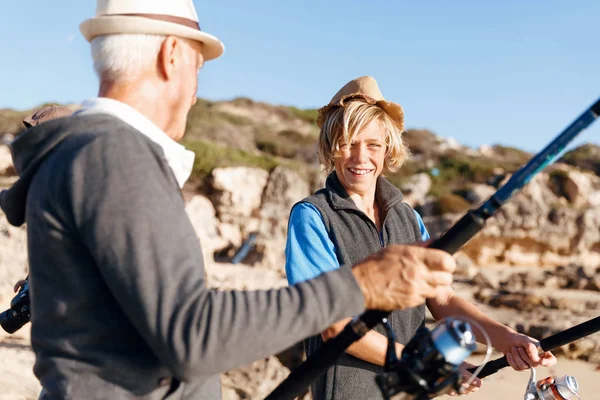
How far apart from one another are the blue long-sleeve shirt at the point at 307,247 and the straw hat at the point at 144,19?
114cm

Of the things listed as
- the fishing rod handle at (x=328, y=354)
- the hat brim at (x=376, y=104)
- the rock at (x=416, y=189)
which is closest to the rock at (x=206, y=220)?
the rock at (x=416, y=189)

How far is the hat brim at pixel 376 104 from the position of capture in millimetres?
2752

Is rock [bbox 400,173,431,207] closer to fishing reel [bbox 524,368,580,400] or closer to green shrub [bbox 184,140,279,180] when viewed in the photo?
green shrub [bbox 184,140,279,180]

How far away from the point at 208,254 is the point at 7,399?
26.6 feet

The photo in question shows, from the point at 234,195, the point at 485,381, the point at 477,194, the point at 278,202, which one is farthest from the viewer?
the point at 477,194

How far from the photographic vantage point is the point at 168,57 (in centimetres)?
147

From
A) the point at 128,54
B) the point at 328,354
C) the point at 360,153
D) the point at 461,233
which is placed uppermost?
the point at 128,54

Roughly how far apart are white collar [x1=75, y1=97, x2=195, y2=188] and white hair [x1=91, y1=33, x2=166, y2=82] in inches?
3.0

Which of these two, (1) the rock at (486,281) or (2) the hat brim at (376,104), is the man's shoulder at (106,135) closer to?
(2) the hat brim at (376,104)

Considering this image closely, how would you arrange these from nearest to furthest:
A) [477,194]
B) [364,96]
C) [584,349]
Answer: [364,96]
[584,349]
[477,194]

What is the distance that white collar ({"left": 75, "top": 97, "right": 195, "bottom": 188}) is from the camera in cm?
142

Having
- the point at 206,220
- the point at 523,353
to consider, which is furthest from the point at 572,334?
the point at 206,220

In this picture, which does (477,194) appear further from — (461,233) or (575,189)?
(461,233)

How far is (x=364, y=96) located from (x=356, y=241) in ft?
2.32
